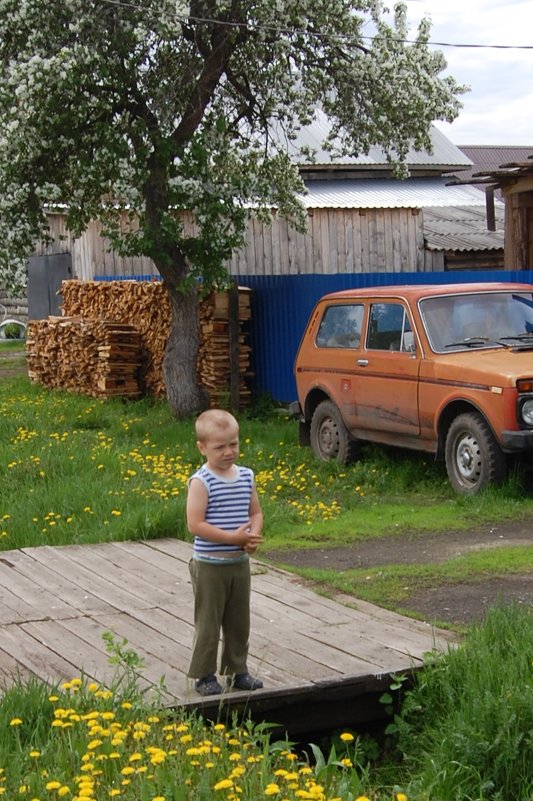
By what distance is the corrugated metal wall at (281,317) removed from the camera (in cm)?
1747

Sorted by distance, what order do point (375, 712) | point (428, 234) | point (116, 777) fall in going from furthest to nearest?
point (428, 234), point (375, 712), point (116, 777)

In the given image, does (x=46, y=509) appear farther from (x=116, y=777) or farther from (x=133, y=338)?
(x=133, y=338)

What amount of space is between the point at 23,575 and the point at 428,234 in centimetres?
1647

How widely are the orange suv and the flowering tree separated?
3.38 meters

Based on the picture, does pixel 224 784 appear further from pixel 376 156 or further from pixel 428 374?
pixel 376 156

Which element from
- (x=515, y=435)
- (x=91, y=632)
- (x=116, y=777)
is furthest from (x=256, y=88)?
(x=116, y=777)

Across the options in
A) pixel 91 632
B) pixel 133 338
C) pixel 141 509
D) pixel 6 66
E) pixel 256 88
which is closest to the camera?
pixel 91 632

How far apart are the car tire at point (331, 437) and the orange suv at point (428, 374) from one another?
0.01 m

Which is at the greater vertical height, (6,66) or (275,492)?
(6,66)

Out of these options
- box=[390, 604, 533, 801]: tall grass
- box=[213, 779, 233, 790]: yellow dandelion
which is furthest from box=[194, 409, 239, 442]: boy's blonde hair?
box=[213, 779, 233, 790]: yellow dandelion

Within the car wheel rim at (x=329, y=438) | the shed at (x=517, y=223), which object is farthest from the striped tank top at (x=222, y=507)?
the shed at (x=517, y=223)

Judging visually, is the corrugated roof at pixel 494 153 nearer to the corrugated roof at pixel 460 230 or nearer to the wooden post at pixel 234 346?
the corrugated roof at pixel 460 230

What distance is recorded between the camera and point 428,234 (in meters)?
23.8

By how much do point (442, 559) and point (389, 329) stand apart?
160 inches
